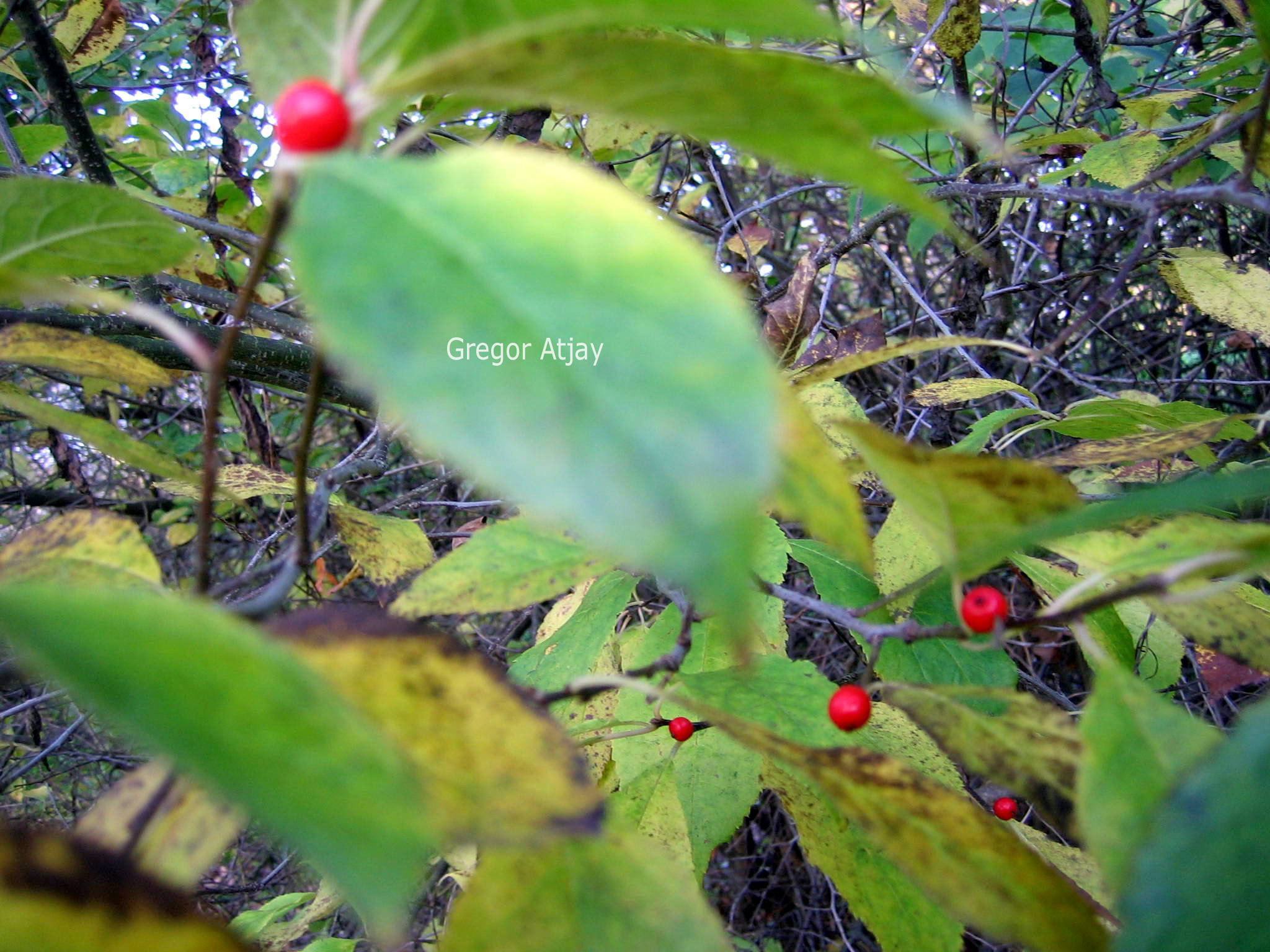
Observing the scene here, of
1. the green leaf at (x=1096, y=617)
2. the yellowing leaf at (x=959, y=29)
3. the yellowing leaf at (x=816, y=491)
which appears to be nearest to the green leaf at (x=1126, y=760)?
the yellowing leaf at (x=816, y=491)

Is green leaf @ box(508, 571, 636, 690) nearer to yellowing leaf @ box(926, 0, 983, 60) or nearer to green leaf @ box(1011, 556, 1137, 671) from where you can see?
green leaf @ box(1011, 556, 1137, 671)

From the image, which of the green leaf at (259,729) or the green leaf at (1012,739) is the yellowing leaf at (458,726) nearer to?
the green leaf at (259,729)

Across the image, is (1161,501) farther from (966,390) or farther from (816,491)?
(966,390)

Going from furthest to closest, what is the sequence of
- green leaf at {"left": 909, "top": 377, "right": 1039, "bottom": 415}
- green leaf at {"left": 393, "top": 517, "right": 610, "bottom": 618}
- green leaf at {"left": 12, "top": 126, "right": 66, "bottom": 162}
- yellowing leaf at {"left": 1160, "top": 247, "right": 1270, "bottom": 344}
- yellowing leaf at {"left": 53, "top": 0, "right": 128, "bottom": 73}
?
1. yellowing leaf at {"left": 53, "top": 0, "right": 128, "bottom": 73}
2. green leaf at {"left": 12, "top": 126, "right": 66, "bottom": 162}
3. yellowing leaf at {"left": 1160, "top": 247, "right": 1270, "bottom": 344}
4. green leaf at {"left": 909, "top": 377, "right": 1039, "bottom": 415}
5. green leaf at {"left": 393, "top": 517, "right": 610, "bottom": 618}

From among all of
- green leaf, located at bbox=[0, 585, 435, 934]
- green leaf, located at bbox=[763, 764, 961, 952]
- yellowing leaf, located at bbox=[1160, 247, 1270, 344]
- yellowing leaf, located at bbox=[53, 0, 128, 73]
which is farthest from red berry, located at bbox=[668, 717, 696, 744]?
yellowing leaf, located at bbox=[53, 0, 128, 73]

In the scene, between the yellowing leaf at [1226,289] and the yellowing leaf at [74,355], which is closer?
the yellowing leaf at [74,355]

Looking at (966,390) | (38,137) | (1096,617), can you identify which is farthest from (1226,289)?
(38,137)

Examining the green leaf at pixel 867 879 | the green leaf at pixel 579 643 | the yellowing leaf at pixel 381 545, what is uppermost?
the yellowing leaf at pixel 381 545
